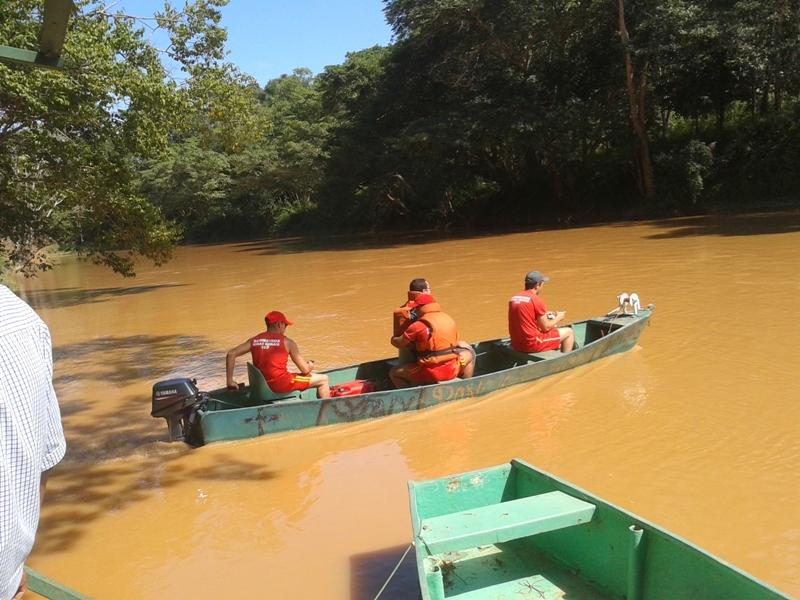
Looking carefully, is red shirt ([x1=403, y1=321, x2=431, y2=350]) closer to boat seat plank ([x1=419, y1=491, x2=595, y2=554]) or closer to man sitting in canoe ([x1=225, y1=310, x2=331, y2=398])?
man sitting in canoe ([x1=225, y1=310, x2=331, y2=398])

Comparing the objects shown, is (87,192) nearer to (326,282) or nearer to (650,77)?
(326,282)

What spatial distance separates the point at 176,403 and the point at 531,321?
388 cm

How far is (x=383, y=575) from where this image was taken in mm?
4164

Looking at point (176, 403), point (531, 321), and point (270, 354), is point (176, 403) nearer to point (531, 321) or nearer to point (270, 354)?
point (270, 354)

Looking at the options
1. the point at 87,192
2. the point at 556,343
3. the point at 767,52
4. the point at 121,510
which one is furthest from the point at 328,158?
the point at 121,510

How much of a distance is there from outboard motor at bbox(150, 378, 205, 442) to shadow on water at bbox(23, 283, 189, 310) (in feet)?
48.7

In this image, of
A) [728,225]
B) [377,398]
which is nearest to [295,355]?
[377,398]

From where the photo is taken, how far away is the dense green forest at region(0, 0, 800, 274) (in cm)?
1245

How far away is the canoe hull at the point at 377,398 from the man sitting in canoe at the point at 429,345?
20cm

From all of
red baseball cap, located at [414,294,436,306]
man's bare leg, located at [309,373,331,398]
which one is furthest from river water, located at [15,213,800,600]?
red baseball cap, located at [414,294,436,306]

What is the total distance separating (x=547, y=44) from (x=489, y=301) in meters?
17.1

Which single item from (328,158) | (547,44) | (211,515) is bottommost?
(211,515)

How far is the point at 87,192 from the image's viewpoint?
12.8m

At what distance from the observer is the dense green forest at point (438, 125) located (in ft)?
40.8
